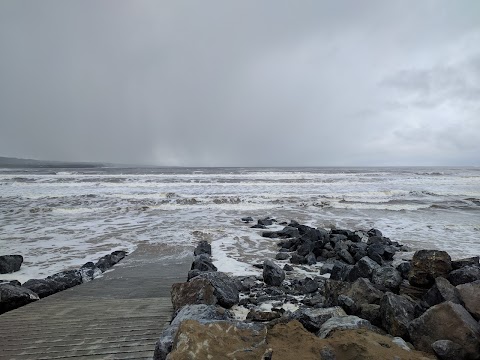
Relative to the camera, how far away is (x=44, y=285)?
20.6 ft

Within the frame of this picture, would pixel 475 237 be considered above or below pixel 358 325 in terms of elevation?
below

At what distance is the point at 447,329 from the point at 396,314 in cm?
58

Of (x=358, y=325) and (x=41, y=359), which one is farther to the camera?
(x=358, y=325)

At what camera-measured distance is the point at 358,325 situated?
11.7 ft

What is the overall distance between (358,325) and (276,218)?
13740mm

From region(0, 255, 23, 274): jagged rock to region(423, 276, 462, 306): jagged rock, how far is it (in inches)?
397

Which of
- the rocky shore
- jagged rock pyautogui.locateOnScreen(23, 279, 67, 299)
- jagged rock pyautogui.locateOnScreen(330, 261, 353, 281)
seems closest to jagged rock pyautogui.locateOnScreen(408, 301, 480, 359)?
the rocky shore

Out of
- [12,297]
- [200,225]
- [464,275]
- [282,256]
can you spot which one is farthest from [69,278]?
[200,225]

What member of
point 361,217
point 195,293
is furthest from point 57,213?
point 361,217

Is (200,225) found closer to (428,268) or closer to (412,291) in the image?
(412,291)

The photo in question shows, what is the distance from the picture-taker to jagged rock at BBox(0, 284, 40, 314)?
511 centimetres

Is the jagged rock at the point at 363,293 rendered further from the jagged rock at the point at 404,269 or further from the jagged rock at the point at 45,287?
the jagged rock at the point at 45,287

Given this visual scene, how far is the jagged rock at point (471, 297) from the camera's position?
12.0 feet

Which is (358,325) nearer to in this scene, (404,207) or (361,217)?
(361,217)
